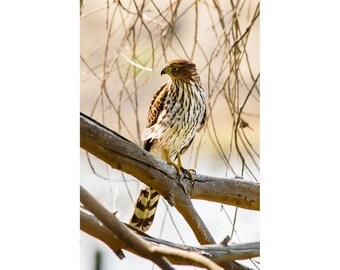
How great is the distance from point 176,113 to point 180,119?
0.03m

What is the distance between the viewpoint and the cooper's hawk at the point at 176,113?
2.11 metres

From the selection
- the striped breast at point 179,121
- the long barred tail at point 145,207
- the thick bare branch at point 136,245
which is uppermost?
the striped breast at point 179,121

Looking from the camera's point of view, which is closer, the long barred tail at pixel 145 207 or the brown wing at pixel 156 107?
the long barred tail at pixel 145 207

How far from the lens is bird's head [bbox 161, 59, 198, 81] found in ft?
6.81

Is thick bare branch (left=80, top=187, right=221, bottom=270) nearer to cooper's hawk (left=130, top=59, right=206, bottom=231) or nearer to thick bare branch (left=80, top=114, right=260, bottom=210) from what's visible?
thick bare branch (left=80, top=114, right=260, bottom=210)

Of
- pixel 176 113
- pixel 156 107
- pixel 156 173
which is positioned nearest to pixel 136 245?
pixel 156 173

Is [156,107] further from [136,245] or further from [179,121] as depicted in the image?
[136,245]

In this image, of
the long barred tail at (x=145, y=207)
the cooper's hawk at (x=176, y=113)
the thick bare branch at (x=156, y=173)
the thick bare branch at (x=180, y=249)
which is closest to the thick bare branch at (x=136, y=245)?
the thick bare branch at (x=180, y=249)

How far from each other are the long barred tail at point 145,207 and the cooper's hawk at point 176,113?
0.12 metres

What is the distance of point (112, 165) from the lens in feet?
5.97

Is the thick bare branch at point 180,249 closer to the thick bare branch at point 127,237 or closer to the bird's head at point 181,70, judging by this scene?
the thick bare branch at point 127,237

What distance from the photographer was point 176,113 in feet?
7.41
